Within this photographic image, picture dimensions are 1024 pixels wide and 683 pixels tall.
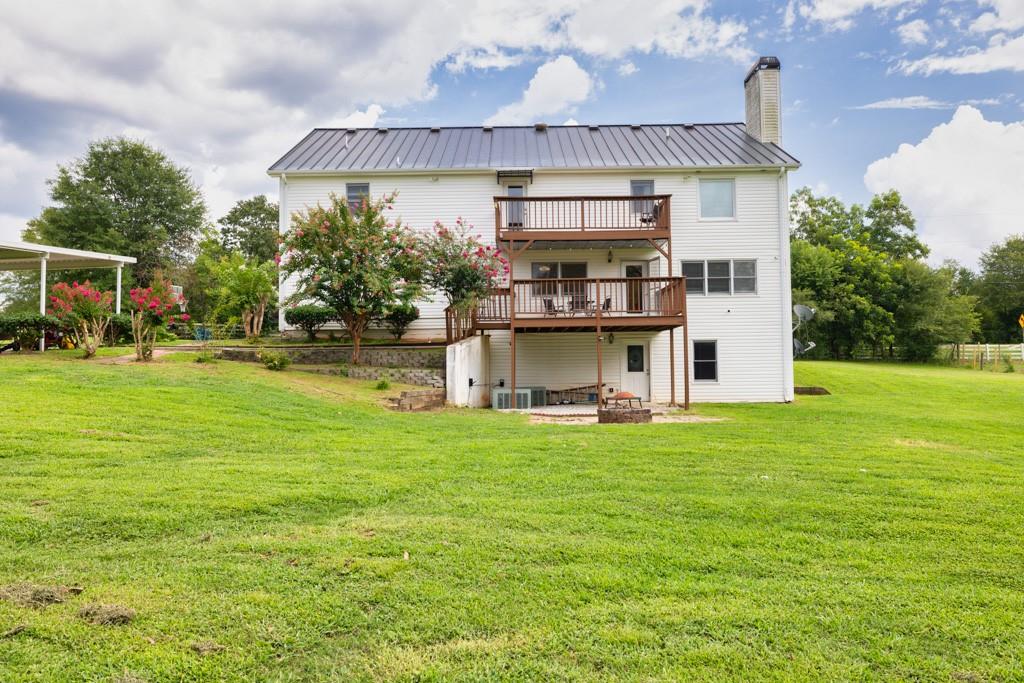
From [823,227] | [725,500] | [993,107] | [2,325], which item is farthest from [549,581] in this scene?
[823,227]

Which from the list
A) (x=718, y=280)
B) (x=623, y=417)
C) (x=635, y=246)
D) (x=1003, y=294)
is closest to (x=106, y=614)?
(x=623, y=417)

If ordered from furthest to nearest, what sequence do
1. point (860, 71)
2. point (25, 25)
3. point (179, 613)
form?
point (860, 71) → point (25, 25) → point (179, 613)

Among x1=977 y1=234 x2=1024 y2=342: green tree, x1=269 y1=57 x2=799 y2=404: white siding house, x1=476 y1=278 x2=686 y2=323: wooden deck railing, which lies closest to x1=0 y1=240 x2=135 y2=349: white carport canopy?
x1=269 y1=57 x2=799 y2=404: white siding house

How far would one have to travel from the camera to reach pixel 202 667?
2.31 metres

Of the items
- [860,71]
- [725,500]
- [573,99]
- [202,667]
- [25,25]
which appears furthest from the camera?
[573,99]

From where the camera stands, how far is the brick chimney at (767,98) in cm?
1817

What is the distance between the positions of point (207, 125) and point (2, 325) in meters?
16.5

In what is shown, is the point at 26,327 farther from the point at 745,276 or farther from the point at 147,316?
the point at 745,276

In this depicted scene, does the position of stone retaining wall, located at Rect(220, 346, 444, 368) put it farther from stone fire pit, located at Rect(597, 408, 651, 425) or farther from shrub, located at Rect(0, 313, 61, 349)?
stone fire pit, located at Rect(597, 408, 651, 425)

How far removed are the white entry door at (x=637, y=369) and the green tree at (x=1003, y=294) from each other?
41762 millimetres

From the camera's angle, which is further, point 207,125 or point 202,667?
point 207,125

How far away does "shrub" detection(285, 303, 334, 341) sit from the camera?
1677cm

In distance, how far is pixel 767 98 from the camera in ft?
60.5

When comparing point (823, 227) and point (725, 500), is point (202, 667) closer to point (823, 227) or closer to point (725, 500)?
point (725, 500)
